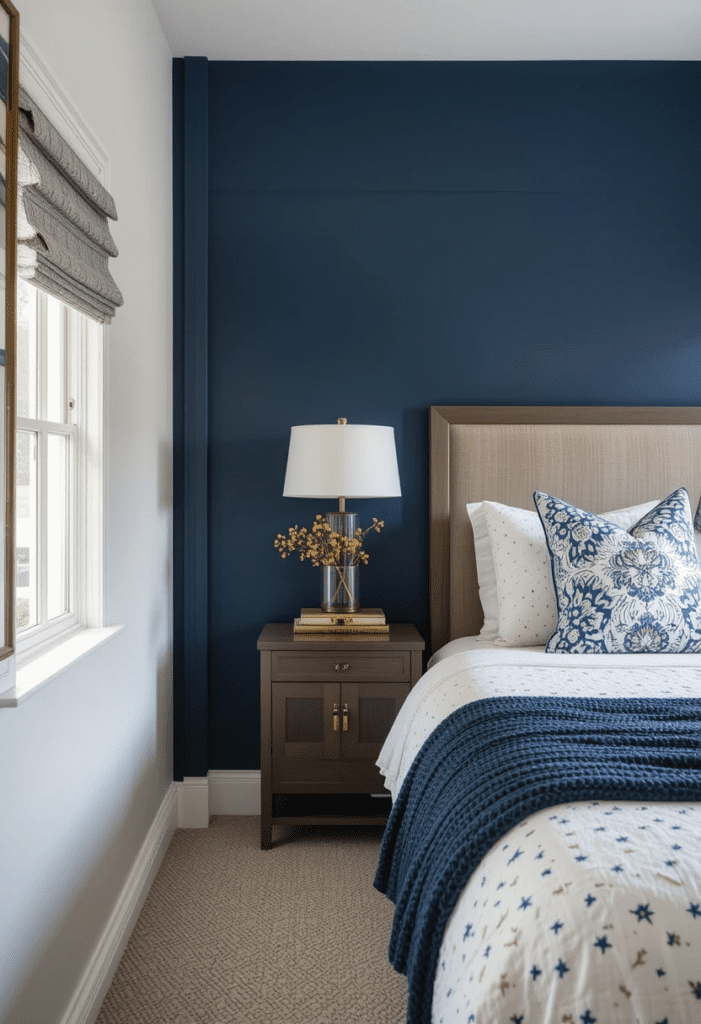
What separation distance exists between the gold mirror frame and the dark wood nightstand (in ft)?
4.93

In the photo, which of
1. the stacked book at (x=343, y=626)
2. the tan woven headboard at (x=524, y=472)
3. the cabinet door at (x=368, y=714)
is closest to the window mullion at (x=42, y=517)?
the stacked book at (x=343, y=626)

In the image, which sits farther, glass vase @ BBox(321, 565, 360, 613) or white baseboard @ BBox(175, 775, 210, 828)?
white baseboard @ BBox(175, 775, 210, 828)

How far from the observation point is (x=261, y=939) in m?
2.14

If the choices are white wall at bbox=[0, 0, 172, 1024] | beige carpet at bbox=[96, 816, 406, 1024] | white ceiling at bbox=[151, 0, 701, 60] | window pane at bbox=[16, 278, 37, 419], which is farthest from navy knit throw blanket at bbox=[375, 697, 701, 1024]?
white ceiling at bbox=[151, 0, 701, 60]

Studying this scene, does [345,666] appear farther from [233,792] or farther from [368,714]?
[233,792]

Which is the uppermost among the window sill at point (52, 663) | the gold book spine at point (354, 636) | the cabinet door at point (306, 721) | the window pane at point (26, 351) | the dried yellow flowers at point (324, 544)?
the window pane at point (26, 351)

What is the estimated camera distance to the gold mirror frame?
1146mm

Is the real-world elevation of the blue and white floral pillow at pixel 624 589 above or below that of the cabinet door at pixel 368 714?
above

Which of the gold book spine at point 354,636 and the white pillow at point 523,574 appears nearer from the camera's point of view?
the white pillow at point 523,574

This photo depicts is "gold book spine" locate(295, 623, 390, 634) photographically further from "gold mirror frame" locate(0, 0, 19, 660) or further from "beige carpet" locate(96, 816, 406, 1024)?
"gold mirror frame" locate(0, 0, 19, 660)

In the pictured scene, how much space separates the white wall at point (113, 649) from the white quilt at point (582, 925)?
789mm

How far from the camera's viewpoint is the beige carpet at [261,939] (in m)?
1.87

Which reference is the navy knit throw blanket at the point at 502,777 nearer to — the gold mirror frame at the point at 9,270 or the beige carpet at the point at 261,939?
the beige carpet at the point at 261,939

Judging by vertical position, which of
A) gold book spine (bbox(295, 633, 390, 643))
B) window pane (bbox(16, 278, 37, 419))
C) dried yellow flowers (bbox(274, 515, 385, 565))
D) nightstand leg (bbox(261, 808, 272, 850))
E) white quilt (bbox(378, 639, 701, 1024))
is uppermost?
window pane (bbox(16, 278, 37, 419))
